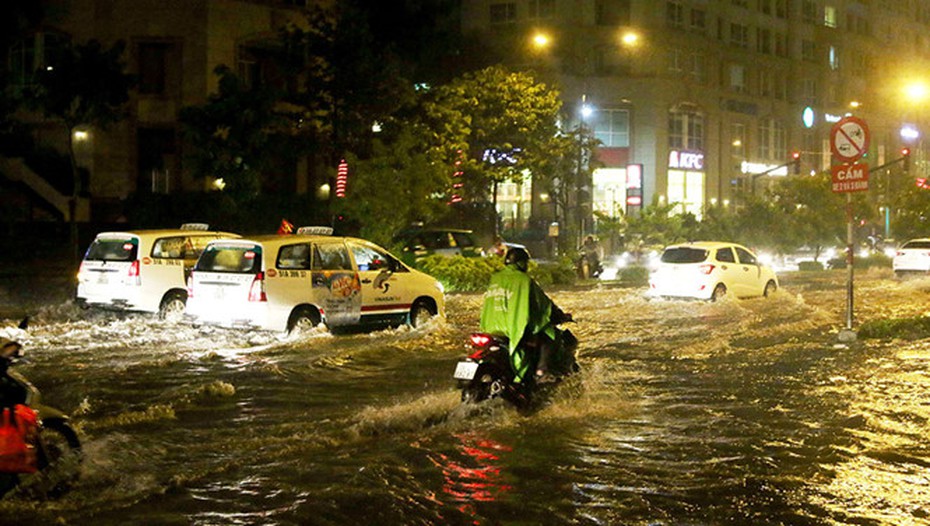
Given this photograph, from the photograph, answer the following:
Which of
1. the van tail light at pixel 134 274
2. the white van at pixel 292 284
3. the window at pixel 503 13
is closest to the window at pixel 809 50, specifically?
the window at pixel 503 13

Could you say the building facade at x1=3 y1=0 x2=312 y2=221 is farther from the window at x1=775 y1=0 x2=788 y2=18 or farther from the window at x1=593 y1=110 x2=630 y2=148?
the window at x1=775 y1=0 x2=788 y2=18

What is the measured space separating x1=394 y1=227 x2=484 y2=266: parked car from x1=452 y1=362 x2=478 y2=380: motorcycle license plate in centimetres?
2104

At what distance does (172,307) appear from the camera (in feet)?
59.1

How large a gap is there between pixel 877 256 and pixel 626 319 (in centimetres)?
3351

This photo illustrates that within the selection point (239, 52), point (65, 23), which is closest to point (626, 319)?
point (239, 52)

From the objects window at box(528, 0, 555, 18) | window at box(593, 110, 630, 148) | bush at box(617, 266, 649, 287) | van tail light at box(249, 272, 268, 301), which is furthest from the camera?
window at box(593, 110, 630, 148)

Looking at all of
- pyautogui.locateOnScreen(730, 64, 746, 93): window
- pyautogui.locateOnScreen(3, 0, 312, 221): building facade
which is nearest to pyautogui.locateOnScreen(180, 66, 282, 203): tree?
pyautogui.locateOnScreen(3, 0, 312, 221): building facade

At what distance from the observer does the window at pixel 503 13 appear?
63688 mm

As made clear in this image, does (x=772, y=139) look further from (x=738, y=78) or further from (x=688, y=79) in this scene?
(x=688, y=79)

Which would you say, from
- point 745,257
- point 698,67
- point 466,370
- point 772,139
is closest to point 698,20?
point 698,67

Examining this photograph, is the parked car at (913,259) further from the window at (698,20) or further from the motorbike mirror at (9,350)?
the motorbike mirror at (9,350)

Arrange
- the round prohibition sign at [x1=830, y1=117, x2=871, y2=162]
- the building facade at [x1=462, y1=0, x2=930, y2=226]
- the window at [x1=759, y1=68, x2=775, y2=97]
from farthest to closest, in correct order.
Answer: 1. the window at [x1=759, y1=68, x2=775, y2=97]
2. the building facade at [x1=462, y1=0, x2=930, y2=226]
3. the round prohibition sign at [x1=830, y1=117, x2=871, y2=162]

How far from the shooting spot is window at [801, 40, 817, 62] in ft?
256

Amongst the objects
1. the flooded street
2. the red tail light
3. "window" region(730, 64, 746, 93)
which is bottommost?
the flooded street
